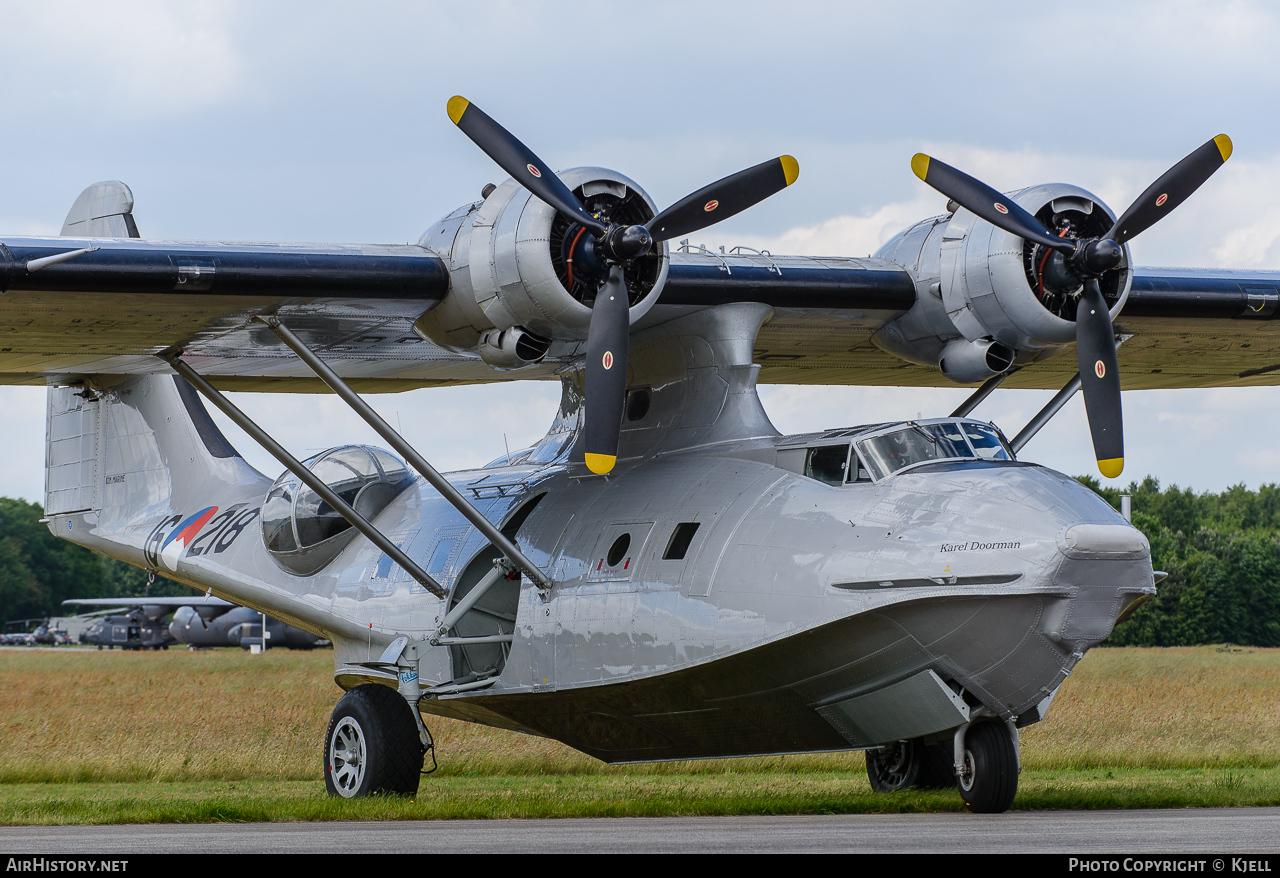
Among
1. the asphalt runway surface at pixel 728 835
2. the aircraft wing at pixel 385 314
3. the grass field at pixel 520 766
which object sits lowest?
the grass field at pixel 520 766

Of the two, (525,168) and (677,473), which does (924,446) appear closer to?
(677,473)

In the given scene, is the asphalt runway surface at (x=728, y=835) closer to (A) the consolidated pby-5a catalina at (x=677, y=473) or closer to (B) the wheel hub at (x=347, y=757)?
(A) the consolidated pby-5a catalina at (x=677, y=473)

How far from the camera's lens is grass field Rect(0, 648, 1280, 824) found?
11719mm

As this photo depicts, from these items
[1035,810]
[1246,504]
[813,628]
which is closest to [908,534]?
[813,628]

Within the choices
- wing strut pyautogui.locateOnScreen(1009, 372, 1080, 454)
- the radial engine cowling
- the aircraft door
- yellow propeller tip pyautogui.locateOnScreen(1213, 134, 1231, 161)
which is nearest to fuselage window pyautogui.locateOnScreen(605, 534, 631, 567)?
the aircraft door

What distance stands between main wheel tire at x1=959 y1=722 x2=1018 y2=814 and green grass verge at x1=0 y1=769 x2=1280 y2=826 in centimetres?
69

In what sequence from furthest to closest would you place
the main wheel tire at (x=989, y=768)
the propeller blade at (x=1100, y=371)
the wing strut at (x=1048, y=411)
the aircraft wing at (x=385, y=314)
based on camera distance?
1. the wing strut at (x=1048, y=411)
2. the propeller blade at (x=1100, y=371)
3. the aircraft wing at (x=385, y=314)
4. the main wheel tire at (x=989, y=768)

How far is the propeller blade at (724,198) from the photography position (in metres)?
11.8

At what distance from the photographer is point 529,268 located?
1139cm

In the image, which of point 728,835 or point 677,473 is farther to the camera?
point 677,473

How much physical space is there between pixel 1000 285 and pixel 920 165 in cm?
127

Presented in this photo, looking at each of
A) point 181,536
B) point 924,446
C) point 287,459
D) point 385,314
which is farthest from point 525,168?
point 181,536

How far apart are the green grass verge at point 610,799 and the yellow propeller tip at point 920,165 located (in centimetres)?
537

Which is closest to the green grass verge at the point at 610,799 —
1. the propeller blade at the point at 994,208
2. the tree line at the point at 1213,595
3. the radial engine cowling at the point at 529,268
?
the radial engine cowling at the point at 529,268
